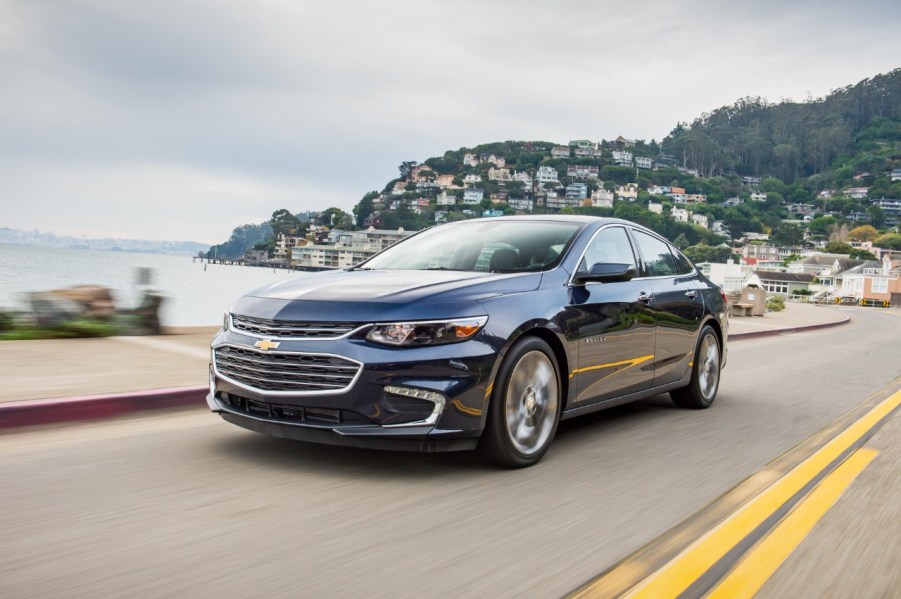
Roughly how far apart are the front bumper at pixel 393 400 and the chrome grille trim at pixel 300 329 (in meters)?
0.04

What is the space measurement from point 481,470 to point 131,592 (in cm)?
225

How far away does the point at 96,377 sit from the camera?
21.8ft

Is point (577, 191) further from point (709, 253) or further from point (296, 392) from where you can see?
point (296, 392)

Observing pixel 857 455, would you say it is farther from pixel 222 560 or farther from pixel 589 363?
pixel 222 560

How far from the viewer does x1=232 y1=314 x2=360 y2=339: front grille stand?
4.16m

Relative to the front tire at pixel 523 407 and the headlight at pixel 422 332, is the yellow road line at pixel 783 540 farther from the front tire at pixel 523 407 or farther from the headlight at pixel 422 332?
the headlight at pixel 422 332

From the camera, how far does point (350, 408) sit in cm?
409

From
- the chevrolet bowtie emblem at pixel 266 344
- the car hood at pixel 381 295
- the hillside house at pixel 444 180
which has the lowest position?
the chevrolet bowtie emblem at pixel 266 344

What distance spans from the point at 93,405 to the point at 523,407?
3.03 m

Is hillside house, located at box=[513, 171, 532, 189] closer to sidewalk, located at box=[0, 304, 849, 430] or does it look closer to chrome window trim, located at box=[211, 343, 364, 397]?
sidewalk, located at box=[0, 304, 849, 430]

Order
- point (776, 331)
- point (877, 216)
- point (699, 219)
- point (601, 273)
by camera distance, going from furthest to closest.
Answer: point (877, 216)
point (699, 219)
point (776, 331)
point (601, 273)

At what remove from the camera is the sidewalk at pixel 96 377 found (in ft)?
18.1

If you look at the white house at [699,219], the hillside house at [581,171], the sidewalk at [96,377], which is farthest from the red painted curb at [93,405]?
the hillside house at [581,171]

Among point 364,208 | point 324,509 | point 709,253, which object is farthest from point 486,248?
point 709,253
